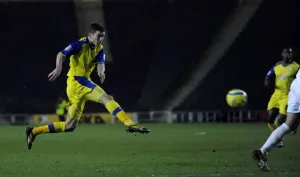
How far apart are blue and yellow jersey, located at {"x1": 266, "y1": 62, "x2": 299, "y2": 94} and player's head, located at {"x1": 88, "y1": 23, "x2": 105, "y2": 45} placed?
5576 mm

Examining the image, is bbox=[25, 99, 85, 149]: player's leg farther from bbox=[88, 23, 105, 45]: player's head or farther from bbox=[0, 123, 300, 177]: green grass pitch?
bbox=[88, 23, 105, 45]: player's head

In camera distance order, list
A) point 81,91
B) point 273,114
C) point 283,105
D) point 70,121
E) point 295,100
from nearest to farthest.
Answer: point 295,100, point 81,91, point 70,121, point 283,105, point 273,114

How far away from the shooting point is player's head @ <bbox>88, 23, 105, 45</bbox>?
898 centimetres

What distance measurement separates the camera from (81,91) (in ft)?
29.9

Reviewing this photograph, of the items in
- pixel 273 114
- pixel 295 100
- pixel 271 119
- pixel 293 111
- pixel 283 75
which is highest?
pixel 283 75

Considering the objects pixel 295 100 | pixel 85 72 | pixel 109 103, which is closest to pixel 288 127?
pixel 295 100

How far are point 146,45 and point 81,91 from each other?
84.7 feet

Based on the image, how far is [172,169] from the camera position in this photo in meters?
7.81

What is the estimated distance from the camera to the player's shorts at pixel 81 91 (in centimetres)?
902

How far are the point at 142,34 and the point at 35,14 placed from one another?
21.2 ft

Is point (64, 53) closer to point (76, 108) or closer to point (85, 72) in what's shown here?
point (85, 72)

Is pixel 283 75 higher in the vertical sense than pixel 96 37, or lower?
lower

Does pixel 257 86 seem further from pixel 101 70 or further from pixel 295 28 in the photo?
pixel 101 70

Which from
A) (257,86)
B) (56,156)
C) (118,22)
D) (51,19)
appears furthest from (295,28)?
(56,156)
